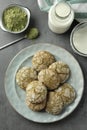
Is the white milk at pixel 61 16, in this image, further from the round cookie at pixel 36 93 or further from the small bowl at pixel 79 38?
the round cookie at pixel 36 93

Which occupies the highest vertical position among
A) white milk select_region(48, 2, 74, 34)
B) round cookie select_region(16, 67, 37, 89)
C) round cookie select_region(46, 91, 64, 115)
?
white milk select_region(48, 2, 74, 34)

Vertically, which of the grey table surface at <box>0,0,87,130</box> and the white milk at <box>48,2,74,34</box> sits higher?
the white milk at <box>48,2,74,34</box>

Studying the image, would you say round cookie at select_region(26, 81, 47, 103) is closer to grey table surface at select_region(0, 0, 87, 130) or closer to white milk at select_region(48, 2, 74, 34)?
grey table surface at select_region(0, 0, 87, 130)

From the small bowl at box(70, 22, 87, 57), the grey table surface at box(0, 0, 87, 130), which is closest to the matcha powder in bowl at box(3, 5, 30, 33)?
the grey table surface at box(0, 0, 87, 130)

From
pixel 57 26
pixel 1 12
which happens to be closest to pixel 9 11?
pixel 1 12

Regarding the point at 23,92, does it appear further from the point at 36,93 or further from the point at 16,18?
the point at 16,18

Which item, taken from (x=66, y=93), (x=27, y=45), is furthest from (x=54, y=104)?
(x=27, y=45)
